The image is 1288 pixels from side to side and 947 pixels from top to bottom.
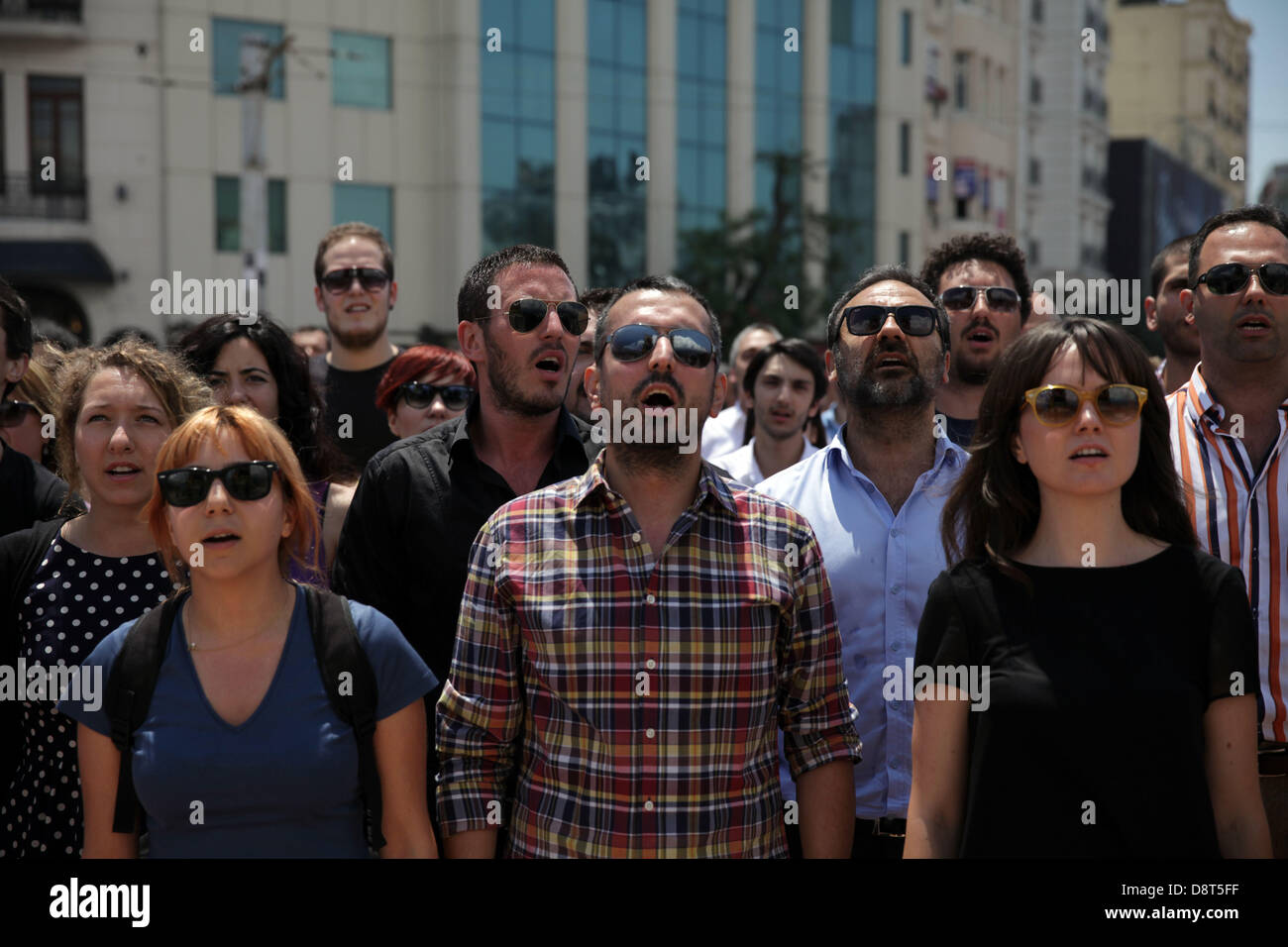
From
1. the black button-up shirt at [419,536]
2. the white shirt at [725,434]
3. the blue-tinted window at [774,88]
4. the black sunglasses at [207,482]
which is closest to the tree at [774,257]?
the blue-tinted window at [774,88]

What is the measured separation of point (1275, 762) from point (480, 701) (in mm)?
2281

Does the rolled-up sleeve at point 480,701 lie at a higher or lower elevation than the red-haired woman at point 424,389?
lower

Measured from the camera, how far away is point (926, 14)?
39.3 m

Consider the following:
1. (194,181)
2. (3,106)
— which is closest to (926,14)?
(194,181)

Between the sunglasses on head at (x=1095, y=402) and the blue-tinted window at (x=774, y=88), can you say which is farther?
the blue-tinted window at (x=774, y=88)

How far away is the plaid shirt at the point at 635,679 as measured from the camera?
3.28 metres

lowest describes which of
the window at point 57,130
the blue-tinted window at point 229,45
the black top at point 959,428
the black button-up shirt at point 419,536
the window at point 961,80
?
the black button-up shirt at point 419,536

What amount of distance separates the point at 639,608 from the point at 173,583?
1389 mm

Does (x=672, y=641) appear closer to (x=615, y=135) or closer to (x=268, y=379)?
(x=268, y=379)

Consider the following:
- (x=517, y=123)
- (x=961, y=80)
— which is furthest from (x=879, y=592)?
(x=961, y=80)

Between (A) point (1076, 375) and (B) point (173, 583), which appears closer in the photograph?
(A) point (1076, 375)

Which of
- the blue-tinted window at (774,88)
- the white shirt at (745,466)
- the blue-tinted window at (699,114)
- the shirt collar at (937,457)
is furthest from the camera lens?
the blue-tinted window at (774,88)

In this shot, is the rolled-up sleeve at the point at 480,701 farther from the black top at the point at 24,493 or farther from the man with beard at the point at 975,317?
the man with beard at the point at 975,317
